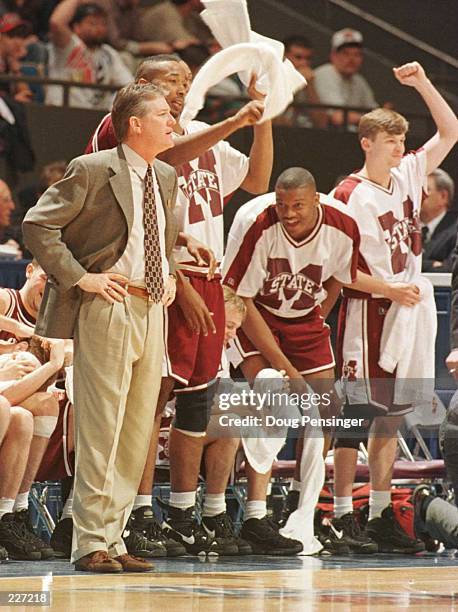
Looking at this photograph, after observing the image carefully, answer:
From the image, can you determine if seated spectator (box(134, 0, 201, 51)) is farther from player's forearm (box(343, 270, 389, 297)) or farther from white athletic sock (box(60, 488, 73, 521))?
white athletic sock (box(60, 488, 73, 521))

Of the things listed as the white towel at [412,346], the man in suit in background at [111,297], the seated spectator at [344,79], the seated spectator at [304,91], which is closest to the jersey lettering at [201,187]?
the man in suit in background at [111,297]

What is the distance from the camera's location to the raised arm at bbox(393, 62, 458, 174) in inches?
228

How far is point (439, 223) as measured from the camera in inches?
289

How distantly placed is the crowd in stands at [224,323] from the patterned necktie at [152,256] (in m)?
0.05

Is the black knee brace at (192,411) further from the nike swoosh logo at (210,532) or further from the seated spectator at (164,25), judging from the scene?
the seated spectator at (164,25)

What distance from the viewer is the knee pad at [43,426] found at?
4863 millimetres

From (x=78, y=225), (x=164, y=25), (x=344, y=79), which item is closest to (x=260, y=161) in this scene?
(x=78, y=225)

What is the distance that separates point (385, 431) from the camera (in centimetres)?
566

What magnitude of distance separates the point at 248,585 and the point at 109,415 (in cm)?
74

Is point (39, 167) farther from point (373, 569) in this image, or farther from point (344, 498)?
point (373, 569)

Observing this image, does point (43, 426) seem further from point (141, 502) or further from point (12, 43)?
point (12, 43)

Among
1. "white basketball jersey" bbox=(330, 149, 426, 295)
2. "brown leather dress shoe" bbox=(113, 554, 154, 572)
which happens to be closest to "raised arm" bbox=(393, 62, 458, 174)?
"white basketball jersey" bbox=(330, 149, 426, 295)

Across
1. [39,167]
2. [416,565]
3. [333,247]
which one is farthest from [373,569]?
[39,167]

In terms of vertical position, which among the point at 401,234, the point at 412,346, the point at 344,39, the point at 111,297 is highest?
the point at 344,39
